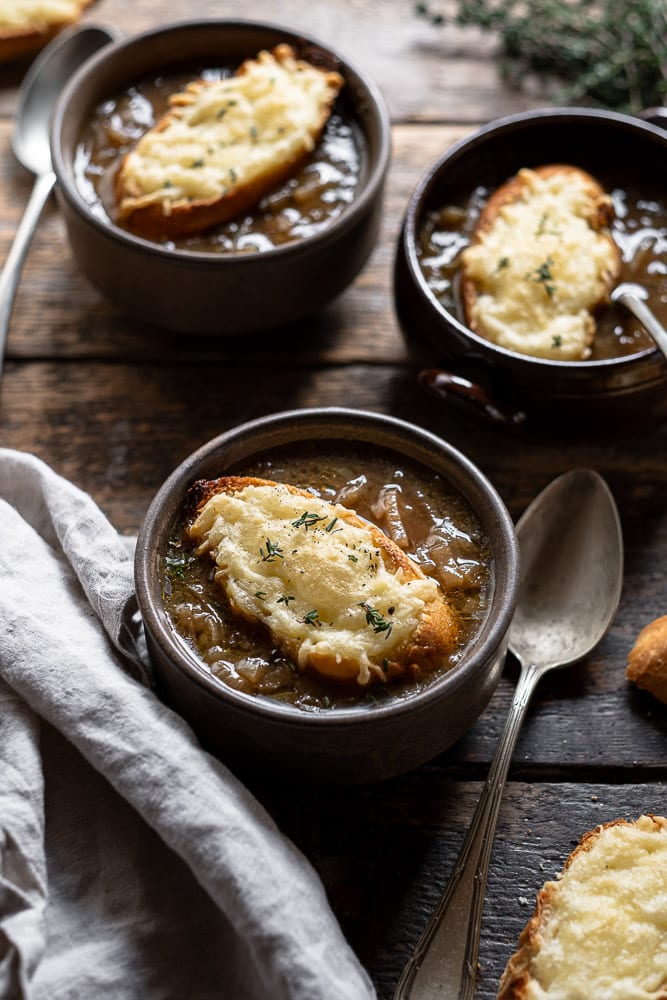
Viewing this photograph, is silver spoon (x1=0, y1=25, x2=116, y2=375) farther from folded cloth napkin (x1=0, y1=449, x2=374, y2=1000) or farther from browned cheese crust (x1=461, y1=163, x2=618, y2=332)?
folded cloth napkin (x1=0, y1=449, x2=374, y2=1000)

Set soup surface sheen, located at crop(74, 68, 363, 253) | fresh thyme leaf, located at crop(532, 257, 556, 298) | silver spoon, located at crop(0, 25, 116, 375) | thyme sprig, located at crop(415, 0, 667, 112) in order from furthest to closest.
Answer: thyme sprig, located at crop(415, 0, 667, 112) < silver spoon, located at crop(0, 25, 116, 375) < soup surface sheen, located at crop(74, 68, 363, 253) < fresh thyme leaf, located at crop(532, 257, 556, 298)

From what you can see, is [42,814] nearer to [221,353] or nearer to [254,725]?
[254,725]

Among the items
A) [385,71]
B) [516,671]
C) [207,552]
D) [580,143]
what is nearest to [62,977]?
[207,552]

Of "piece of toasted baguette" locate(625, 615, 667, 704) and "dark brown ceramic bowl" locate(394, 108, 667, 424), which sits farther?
"dark brown ceramic bowl" locate(394, 108, 667, 424)

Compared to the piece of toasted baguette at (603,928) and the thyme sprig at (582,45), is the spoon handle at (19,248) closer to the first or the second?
the thyme sprig at (582,45)

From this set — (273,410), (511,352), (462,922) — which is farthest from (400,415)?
(462,922)

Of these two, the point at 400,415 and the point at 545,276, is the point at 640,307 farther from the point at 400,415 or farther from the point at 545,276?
the point at 400,415

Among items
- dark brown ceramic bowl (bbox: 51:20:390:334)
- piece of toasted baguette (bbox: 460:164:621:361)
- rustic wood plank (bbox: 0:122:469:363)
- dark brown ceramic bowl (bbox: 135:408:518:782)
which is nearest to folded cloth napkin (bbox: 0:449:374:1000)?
dark brown ceramic bowl (bbox: 135:408:518:782)
